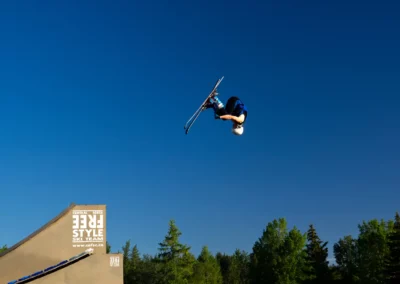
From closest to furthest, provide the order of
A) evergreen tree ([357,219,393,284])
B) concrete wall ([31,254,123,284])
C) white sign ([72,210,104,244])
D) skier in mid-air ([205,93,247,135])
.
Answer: skier in mid-air ([205,93,247,135])
concrete wall ([31,254,123,284])
white sign ([72,210,104,244])
evergreen tree ([357,219,393,284])

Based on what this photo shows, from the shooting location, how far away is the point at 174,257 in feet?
215

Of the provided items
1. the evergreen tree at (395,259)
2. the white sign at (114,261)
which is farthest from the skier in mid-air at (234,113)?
the evergreen tree at (395,259)

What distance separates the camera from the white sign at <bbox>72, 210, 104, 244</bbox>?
32.2m

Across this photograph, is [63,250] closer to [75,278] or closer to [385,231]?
[75,278]

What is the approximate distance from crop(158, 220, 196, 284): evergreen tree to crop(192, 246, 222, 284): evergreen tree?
26.1 feet

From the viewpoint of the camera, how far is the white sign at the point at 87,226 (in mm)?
32156

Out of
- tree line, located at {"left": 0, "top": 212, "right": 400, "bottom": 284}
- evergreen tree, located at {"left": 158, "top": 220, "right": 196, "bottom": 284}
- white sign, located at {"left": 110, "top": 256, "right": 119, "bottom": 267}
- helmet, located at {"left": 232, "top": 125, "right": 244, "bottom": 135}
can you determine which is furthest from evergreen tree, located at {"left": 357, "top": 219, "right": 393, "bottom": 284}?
helmet, located at {"left": 232, "top": 125, "right": 244, "bottom": 135}

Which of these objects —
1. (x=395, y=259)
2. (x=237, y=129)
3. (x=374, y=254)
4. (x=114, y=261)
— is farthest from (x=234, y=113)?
(x=374, y=254)

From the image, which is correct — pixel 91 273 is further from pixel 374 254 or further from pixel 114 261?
pixel 374 254

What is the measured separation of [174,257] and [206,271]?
20.1m

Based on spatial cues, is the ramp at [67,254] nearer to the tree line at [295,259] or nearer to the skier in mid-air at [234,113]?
the skier in mid-air at [234,113]

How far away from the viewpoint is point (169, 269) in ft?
218

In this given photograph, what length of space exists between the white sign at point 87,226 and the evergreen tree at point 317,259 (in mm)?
43819

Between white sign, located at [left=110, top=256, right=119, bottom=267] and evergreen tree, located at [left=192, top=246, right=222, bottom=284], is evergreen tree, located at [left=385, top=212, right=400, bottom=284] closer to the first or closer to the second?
evergreen tree, located at [left=192, top=246, right=222, bottom=284]
